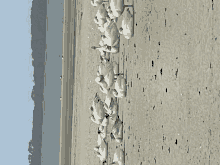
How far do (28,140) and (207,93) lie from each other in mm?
379

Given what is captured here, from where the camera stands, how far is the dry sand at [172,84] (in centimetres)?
21

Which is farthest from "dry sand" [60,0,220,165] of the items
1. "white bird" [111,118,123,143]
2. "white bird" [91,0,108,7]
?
"white bird" [91,0,108,7]

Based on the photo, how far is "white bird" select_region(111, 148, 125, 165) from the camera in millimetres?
333

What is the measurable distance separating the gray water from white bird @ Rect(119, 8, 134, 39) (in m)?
0.19

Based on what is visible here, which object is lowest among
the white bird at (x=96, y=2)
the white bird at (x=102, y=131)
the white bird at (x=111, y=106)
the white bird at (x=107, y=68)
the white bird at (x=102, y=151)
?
the white bird at (x=102, y=151)

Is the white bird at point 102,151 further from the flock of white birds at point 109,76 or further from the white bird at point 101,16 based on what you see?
the white bird at point 101,16

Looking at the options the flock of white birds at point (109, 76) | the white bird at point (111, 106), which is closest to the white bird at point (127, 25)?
the flock of white birds at point (109, 76)

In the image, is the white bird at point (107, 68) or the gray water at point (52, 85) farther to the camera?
the gray water at point (52, 85)

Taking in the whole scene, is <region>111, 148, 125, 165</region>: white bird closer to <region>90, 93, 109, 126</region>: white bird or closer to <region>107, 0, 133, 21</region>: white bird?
<region>90, 93, 109, 126</region>: white bird

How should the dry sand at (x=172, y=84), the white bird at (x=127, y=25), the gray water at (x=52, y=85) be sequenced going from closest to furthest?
the dry sand at (x=172, y=84), the white bird at (x=127, y=25), the gray water at (x=52, y=85)

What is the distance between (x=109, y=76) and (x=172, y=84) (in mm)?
134

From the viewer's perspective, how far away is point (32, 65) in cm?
46

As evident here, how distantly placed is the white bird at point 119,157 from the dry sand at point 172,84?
11 mm

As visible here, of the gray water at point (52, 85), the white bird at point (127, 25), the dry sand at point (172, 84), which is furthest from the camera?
the gray water at point (52, 85)
